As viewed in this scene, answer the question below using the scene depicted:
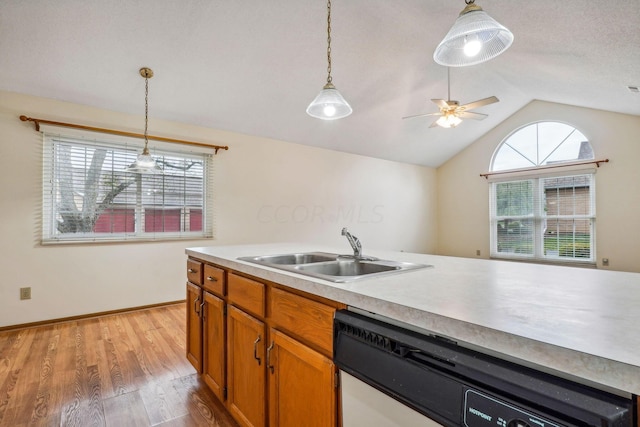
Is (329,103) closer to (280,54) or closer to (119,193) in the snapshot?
(280,54)

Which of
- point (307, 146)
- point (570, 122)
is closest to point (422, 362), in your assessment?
point (307, 146)

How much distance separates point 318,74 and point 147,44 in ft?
5.62

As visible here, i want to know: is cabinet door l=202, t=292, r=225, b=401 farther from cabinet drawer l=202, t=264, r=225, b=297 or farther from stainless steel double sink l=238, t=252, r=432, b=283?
stainless steel double sink l=238, t=252, r=432, b=283

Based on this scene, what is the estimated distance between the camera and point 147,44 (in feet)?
9.02

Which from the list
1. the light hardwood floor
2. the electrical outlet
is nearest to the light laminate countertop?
the light hardwood floor

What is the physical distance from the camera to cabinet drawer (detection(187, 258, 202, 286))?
196cm

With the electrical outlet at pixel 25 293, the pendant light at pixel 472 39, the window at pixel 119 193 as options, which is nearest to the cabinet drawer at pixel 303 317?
the pendant light at pixel 472 39

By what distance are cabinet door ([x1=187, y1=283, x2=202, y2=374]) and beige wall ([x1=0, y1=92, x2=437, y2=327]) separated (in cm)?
108

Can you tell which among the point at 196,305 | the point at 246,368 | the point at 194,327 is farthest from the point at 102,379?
the point at 246,368

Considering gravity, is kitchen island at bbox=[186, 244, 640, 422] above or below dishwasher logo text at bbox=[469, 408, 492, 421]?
above

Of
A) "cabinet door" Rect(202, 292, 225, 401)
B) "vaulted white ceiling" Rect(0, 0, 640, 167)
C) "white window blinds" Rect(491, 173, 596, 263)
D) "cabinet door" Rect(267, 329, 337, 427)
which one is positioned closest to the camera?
"cabinet door" Rect(267, 329, 337, 427)

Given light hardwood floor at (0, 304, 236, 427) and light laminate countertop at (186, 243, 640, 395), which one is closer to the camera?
light laminate countertop at (186, 243, 640, 395)

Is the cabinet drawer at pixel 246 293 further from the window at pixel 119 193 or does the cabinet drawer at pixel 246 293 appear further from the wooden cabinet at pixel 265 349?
the window at pixel 119 193

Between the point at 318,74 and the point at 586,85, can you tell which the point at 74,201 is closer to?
the point at 318,74
